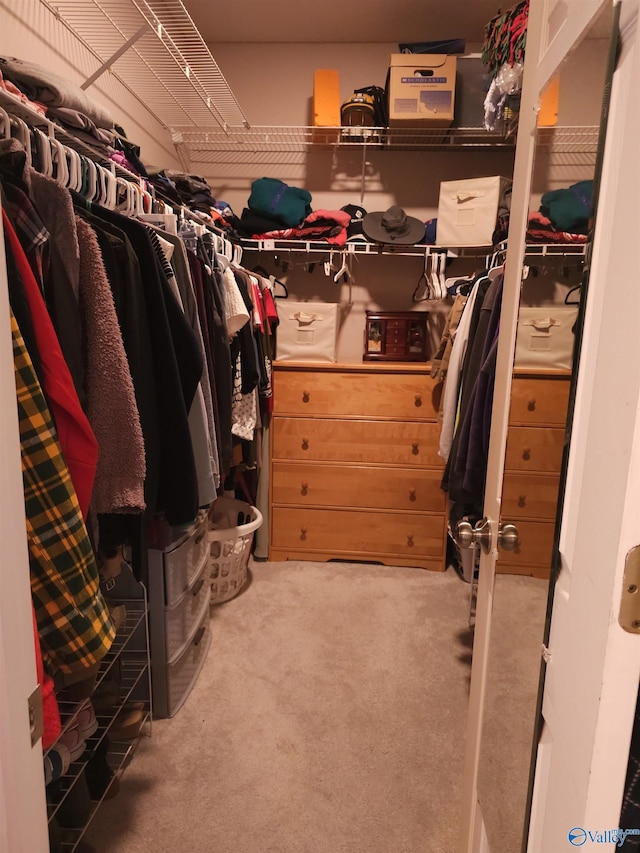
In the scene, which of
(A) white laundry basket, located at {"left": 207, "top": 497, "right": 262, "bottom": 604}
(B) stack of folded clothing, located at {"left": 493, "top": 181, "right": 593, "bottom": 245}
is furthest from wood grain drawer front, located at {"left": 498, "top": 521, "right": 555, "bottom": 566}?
(A) white laundry basket, located at {"left": 207, "top": 497, "right": 262, "bottom": 604}

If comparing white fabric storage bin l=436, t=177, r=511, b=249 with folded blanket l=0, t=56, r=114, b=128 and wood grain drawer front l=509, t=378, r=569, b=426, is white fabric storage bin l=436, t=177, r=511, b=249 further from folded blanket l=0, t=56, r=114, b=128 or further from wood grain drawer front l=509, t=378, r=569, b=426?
wood grain drawer front l=509, t=378, r=569, b=426

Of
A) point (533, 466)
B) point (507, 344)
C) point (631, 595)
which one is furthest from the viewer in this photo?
point (507, 344)

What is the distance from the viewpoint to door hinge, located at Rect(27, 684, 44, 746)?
1.74ft

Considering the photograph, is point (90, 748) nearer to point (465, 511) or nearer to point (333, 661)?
point (333, 661)

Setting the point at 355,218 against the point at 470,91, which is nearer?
the point at 470,91

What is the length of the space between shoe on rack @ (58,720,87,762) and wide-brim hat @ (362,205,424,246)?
8.19ft

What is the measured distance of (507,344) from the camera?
3.04 feet

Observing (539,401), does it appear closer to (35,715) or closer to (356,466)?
(35,715)

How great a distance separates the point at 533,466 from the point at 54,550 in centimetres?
75

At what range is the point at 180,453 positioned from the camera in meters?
1.19

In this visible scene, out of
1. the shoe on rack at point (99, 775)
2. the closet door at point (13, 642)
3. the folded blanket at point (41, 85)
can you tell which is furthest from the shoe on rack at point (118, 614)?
the folded blanket at point (41, 85)

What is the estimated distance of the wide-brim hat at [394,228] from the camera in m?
2.73

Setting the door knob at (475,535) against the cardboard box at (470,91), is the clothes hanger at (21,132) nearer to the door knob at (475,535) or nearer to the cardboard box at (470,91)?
the door knob at (475,535)

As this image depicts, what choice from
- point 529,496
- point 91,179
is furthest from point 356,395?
point 529,496
